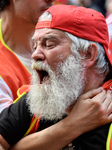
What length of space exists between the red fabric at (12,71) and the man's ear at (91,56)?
2.11 feet

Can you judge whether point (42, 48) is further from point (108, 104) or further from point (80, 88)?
point (108, 104)

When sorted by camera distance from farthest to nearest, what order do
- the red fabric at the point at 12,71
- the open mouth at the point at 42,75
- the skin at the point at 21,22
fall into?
the skin at the point at 21,22, the red fabric at the point at 12,71, the open mouth at the point at 42,75

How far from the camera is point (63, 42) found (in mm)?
1579

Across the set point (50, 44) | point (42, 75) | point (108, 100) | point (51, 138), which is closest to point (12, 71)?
point (42, 75)

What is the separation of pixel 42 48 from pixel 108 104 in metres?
0.50

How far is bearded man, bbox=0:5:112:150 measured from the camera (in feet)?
5.05

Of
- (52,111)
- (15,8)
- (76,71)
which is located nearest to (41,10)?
(15,8)

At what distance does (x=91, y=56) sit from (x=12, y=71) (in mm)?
708

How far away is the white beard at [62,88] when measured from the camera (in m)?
1.58

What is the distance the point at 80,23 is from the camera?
1.57 metres

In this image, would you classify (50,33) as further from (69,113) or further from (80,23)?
(69,113)

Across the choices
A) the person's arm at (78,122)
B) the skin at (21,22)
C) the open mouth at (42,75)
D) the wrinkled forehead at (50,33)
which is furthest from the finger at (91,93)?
the skin at (21,22)

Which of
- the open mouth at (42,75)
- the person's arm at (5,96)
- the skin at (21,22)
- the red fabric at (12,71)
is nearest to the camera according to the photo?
the open mouth at (42,75)

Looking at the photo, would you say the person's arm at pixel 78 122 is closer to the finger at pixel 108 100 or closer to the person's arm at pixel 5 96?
the finger at pixel 108 100
